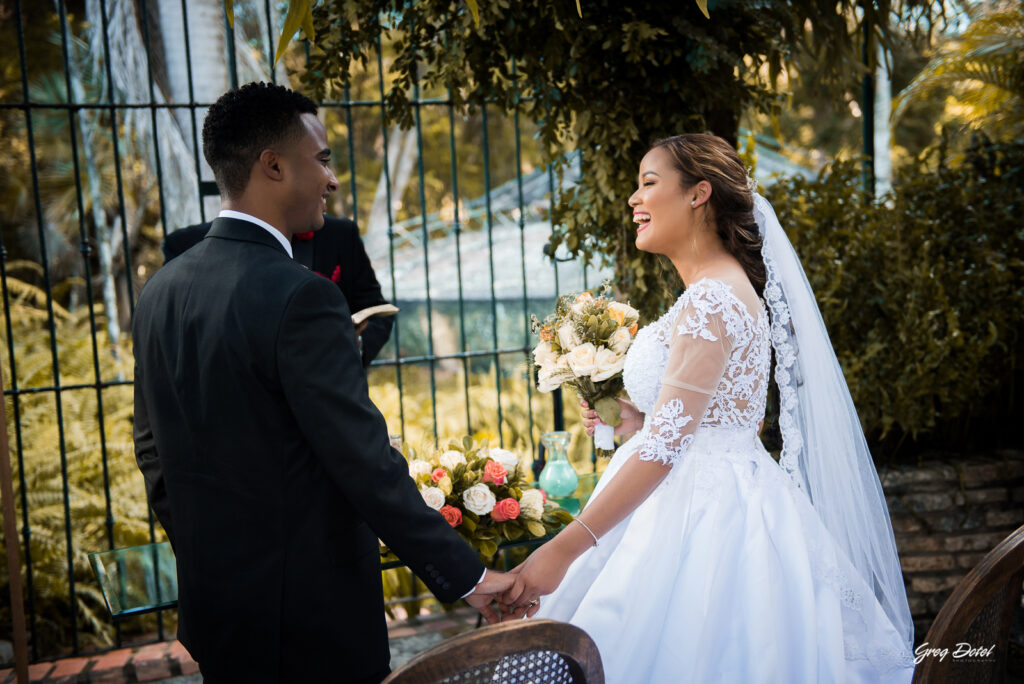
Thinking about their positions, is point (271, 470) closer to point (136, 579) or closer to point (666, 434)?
point (666, 434)

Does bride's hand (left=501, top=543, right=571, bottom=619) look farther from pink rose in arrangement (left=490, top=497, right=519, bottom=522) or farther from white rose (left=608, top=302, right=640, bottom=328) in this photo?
white rose (left=608, top=302, right=640, bottom=328)

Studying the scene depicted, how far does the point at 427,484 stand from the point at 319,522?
3.49 ft

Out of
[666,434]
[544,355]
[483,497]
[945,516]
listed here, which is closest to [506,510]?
[483,497]

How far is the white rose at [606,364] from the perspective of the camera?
247 centimetres

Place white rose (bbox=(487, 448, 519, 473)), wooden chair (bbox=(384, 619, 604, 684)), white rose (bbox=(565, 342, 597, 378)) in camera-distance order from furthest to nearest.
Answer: white rose (bbox=(487, 448, 519, 473))
white rose (bbox=(565, 342, 597, 378))
wooden chair (bbox=(384, 619, 604, 684))

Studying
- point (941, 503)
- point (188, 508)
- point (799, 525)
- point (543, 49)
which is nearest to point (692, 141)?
point (543, 49)

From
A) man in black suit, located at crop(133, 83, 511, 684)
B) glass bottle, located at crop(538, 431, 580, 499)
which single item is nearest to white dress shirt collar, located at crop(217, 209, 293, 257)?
man in black suit, located at crop(133, 83, 511, 684)

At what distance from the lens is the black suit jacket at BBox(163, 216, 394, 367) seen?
337cm

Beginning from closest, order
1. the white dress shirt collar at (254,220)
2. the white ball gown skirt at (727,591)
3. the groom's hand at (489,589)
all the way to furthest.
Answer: the white dress shirt collar at (254,220) → the groom's hand at (489,589) → the white ball gown skirt at (727,591)

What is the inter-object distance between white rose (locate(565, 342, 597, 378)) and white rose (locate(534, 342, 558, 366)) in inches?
4.1

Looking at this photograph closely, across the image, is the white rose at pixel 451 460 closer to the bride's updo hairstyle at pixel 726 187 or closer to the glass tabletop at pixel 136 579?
the glass tabletop at pixel 136 579

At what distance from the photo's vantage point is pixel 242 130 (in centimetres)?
174

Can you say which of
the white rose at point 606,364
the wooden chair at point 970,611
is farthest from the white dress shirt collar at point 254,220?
the wooden chair at point 970,611

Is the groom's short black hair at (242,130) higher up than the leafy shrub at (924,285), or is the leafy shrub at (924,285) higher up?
the groom's short black hair at (242,130)
